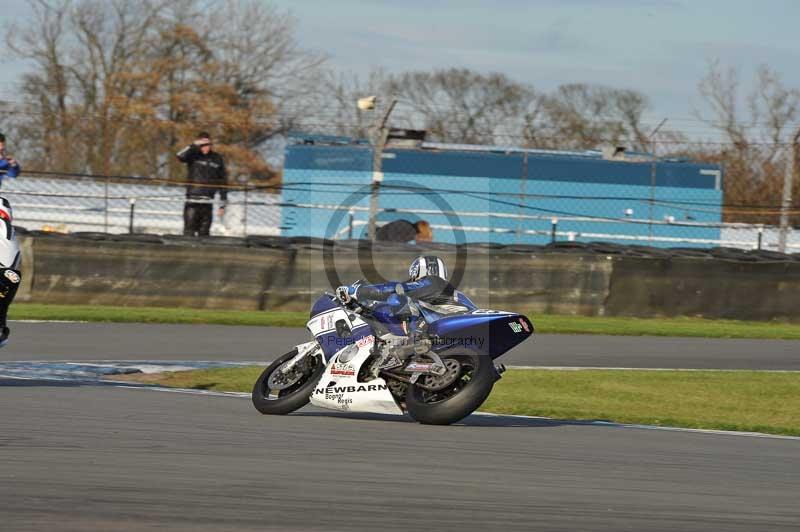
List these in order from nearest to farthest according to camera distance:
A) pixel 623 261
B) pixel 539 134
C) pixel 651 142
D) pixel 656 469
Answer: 1. pixel 656 469
2. pixel 623 261
3. pixel 651 142
4. pixel 539 134

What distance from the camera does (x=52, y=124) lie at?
66.5ft

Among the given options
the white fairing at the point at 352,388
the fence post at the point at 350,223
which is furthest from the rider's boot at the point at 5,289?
the fence post at the point at 350,223

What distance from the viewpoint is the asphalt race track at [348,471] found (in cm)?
469

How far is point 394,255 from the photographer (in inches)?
628

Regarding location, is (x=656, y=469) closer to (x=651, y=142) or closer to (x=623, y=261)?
(x=623, y=261)

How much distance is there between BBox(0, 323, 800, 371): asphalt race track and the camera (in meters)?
12.1

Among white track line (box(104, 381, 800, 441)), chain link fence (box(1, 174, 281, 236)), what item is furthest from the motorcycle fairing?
chain link fence (box(1, 174, 281, 236))

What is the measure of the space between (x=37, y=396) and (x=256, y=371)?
293 cm

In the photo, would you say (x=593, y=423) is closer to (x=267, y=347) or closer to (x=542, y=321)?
(x=267, y=347)

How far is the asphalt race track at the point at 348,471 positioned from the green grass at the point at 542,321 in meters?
5.75

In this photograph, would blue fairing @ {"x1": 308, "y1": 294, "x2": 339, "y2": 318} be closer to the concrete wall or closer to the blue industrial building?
the concrete wall

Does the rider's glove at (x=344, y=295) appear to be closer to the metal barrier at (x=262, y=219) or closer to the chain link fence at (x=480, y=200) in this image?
the metal barrier at (x=262, y=219)

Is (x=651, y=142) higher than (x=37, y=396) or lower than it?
higher

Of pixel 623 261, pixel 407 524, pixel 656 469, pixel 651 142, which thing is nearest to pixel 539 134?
pixel 651 142
